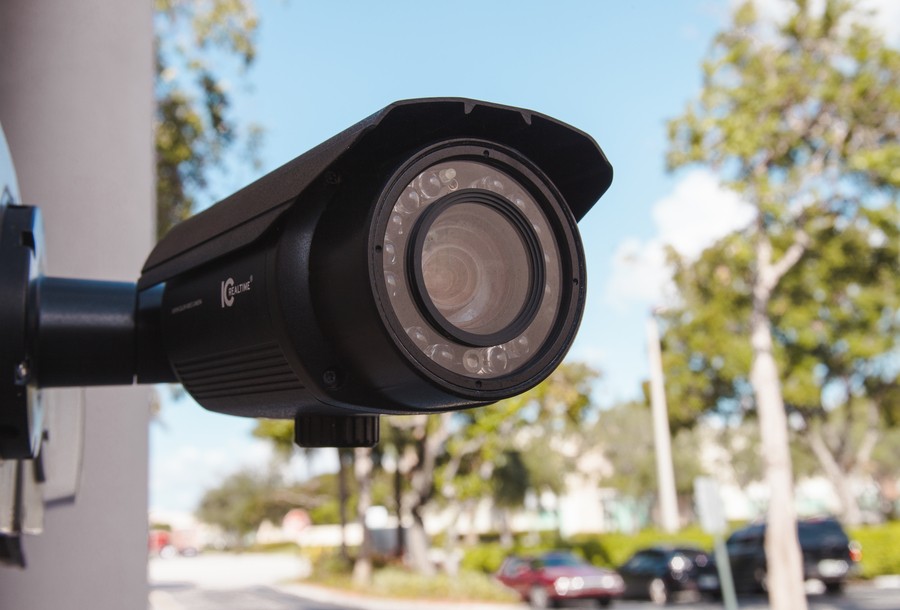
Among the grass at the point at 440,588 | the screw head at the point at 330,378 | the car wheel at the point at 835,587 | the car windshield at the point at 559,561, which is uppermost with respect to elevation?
the screw head at the point at 330,378

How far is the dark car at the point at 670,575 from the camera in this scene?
16.8 meters

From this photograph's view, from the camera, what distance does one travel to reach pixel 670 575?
16.9m

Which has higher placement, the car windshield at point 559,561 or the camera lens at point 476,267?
the camera lens at point 476,267

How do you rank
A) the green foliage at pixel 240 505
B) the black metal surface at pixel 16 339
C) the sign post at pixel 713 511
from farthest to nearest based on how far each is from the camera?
the green foliage at pixel 240 505 → the sign post at pixel 713 511 → the black metal surface at pixel 16 339

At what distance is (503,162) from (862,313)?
21492 mm

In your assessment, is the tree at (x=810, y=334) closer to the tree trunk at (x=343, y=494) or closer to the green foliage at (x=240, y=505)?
the tree trunk at (x=343, y=494)

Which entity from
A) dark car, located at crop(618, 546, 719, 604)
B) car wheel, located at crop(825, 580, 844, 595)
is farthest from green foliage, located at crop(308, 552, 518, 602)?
car wheel, located at crop(825, 580, 844, 595)

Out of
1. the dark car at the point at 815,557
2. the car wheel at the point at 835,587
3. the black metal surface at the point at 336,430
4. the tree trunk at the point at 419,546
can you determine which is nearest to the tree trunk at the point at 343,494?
the tree trunk at the point at 419,546

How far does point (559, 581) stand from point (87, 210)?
1597 centimetres

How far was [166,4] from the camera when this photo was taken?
7.57 metres

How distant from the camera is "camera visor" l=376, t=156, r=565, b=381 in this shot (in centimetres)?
49

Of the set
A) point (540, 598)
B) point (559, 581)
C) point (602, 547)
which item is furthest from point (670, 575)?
point (602, 547)

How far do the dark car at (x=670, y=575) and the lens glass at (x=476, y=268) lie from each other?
17494 mm

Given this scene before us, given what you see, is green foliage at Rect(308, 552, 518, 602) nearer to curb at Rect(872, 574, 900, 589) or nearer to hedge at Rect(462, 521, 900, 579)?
hedge at Rect(462, 521, 900, 579)
